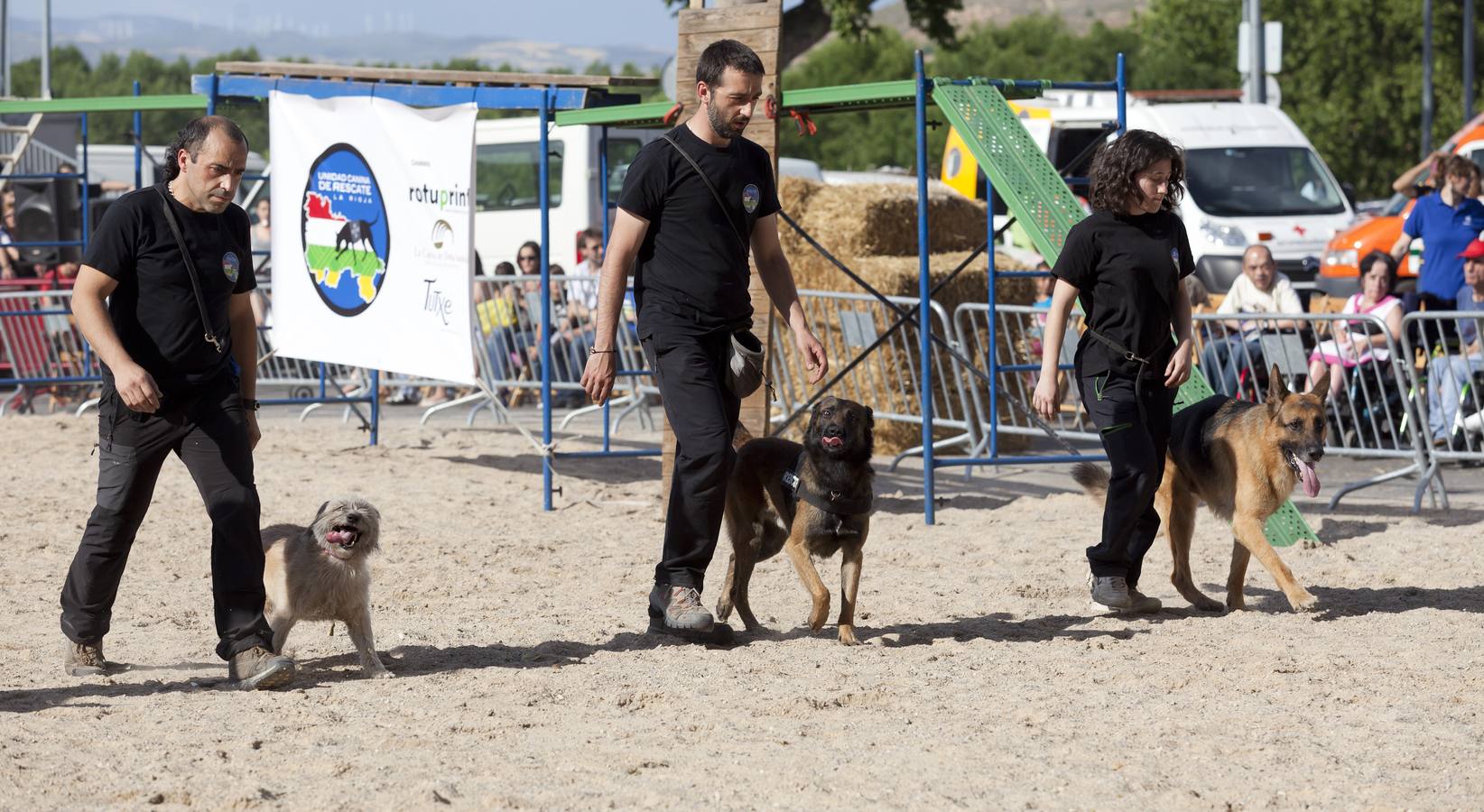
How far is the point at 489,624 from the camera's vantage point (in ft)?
24.1

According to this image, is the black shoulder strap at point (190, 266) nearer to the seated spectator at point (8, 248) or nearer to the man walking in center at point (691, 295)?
the man walking in center at point (691, 295)

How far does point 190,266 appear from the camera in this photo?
5883 millimetres

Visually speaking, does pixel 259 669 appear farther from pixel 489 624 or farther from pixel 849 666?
pixel 849 666

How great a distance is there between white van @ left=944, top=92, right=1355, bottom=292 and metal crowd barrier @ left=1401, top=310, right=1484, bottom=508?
28.0 ft

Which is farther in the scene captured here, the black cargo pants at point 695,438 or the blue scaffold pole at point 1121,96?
the blue scaffold pole at point 1121,96

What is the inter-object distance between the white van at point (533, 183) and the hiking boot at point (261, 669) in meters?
16.4

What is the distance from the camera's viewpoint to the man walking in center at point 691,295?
21.2 ft

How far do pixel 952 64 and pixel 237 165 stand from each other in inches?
2937

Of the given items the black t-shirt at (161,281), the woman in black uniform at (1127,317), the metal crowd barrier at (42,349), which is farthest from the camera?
the metal crowd barrier at (42,349)

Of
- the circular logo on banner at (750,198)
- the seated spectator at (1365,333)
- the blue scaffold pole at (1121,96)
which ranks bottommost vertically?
the seated spectator at (1365,333)

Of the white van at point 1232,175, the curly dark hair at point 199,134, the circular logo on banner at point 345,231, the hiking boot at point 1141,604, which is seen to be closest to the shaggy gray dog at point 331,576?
the curly dark hair at point 199,134

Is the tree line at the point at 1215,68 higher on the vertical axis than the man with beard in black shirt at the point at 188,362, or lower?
higher

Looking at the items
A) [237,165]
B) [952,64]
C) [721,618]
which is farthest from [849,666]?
[952,64]

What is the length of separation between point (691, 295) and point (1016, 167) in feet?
12.1
